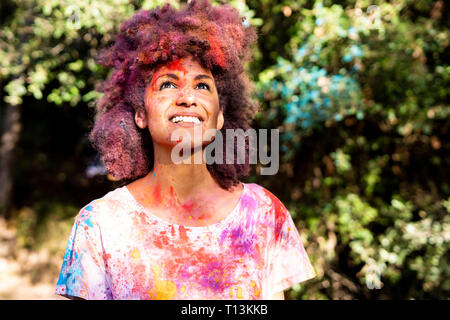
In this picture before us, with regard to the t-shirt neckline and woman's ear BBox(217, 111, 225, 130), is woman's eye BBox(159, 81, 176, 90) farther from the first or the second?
the t-shirt neckline

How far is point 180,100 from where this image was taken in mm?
1729

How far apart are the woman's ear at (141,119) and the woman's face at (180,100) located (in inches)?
0.9

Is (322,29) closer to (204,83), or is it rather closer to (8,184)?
(204,83)

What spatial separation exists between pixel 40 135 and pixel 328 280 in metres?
5.52

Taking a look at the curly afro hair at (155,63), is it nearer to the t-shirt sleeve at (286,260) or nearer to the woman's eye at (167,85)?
the woman's eye at (167,85)

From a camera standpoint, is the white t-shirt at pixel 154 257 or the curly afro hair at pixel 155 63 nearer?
the white t-shirt at pixel 154 257

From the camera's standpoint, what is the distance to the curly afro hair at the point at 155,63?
5.81 ft

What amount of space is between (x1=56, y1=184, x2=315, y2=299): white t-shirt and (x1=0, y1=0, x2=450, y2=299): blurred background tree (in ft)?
4.32

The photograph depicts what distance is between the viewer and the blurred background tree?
356 centimetres

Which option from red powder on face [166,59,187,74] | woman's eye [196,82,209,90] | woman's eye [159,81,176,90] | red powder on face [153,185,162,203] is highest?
red powder on face [166,59,187,74]

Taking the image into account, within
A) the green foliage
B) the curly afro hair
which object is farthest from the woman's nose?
the green foliage

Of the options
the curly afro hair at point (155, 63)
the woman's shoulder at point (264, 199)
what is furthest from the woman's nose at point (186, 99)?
the woman's shoulder at point (264, 199)
